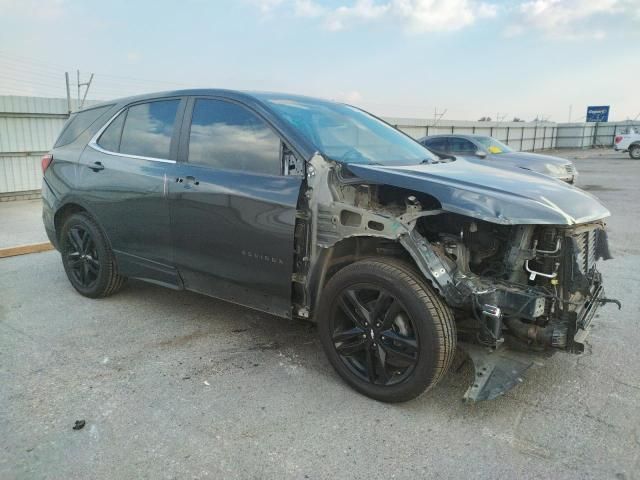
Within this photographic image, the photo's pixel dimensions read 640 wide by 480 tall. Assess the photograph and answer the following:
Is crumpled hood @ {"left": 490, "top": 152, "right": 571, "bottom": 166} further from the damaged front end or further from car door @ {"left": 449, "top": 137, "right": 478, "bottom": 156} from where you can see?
the damaged front end

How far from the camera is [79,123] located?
15.7ft

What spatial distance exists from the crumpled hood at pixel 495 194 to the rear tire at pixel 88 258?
2532 mm

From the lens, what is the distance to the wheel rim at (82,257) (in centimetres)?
460

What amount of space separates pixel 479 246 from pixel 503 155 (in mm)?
9332

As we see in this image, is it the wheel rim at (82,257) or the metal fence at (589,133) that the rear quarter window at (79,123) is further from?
the metal fence at (589,133)

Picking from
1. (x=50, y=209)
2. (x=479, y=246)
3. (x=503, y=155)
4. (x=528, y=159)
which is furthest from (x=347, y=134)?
(x=528, y=159)

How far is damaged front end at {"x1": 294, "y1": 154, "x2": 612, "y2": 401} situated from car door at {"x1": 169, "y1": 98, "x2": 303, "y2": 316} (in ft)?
0.49

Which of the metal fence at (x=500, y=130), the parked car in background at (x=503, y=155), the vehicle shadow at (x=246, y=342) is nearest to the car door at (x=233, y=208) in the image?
the vehicle shadow at (x=246, y=342)

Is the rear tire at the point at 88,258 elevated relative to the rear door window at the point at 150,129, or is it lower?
lower

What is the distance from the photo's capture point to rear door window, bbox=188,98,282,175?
11.1 feet

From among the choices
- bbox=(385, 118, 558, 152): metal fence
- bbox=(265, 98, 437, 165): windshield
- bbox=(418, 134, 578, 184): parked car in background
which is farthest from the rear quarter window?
bbox=(385, 118, 558, 152): metal fence

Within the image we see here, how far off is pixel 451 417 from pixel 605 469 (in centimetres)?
77

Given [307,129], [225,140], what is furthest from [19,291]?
[307,129]

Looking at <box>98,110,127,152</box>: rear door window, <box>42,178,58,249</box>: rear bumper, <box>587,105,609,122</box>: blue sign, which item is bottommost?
<box>42,178,58,249</box>: rear bumper
